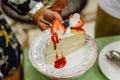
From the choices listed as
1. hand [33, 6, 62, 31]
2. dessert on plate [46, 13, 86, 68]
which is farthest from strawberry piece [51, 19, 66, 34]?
hand [33, 6, 62, 31]

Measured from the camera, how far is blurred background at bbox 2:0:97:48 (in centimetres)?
176

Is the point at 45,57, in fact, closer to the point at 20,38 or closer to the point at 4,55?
the point at 4,55

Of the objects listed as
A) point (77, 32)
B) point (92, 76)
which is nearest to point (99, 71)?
point (92, 76)

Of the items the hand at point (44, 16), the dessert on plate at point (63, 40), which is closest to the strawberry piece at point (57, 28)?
the dessert on plate at point (63, 40)

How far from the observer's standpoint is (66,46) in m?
0.77

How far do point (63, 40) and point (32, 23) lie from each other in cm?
113

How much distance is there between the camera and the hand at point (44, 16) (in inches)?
34.2

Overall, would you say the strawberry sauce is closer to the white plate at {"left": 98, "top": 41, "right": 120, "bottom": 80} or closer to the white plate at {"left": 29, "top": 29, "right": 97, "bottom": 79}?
the white plate at {"left": 29, "top": 29, "right": 97, "bottom": 79}

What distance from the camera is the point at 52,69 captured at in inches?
28.8

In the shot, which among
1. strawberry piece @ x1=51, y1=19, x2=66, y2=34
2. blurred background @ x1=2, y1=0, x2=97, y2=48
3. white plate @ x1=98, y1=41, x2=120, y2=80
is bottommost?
blurred background @ x1=2, y1=0, x2=97, y2=48

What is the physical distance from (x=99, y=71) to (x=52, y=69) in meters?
0.16

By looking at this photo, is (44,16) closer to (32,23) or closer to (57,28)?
(57,28)

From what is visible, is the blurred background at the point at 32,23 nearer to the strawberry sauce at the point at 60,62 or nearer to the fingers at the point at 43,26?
the fingers at the point at 43,26

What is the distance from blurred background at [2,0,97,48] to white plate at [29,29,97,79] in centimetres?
93
